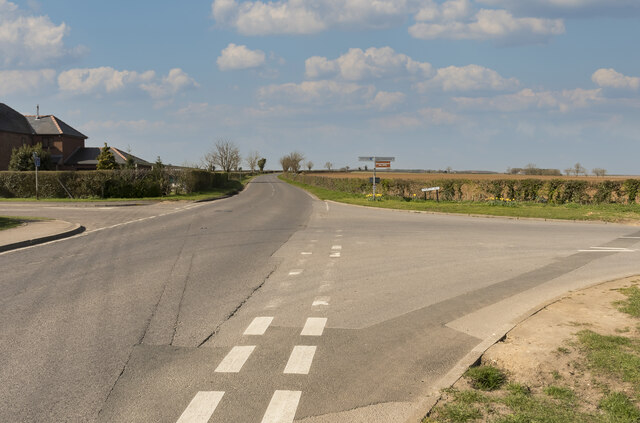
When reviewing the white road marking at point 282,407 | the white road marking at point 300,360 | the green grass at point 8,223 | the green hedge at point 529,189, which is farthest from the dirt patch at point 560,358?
the green hedge at point 529,189

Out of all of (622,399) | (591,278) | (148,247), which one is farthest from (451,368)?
(148,247)

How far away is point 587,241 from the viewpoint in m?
14.8

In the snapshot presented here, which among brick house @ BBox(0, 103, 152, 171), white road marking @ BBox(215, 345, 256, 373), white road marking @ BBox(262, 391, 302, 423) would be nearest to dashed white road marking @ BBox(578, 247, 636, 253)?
white road marking @ BBox(215, 345, 256, 373)

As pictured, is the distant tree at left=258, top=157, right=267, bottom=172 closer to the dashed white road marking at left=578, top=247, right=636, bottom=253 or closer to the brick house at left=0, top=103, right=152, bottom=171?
the brick house at left=0, top=103, right=152, bottom=171

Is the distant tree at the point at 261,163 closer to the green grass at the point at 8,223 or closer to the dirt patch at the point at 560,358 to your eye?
the green grass at the point at 8,223

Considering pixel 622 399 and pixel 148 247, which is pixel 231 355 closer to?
pixel 622 399

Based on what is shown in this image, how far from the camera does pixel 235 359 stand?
5.24 meters

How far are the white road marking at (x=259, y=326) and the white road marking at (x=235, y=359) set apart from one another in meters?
→ 0.51

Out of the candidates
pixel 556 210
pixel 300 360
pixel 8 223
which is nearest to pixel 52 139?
pixel 8 223

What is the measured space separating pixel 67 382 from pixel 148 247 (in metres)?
8.88

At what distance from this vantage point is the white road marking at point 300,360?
492cm

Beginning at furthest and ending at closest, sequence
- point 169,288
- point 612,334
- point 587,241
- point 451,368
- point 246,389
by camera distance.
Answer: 1. point 587,241
2. point 169,288
3. point 612,334
4. point 451,368
5. point 246,389

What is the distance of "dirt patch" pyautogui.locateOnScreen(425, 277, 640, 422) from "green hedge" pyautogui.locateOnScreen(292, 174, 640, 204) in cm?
2165

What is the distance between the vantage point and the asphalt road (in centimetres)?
435
